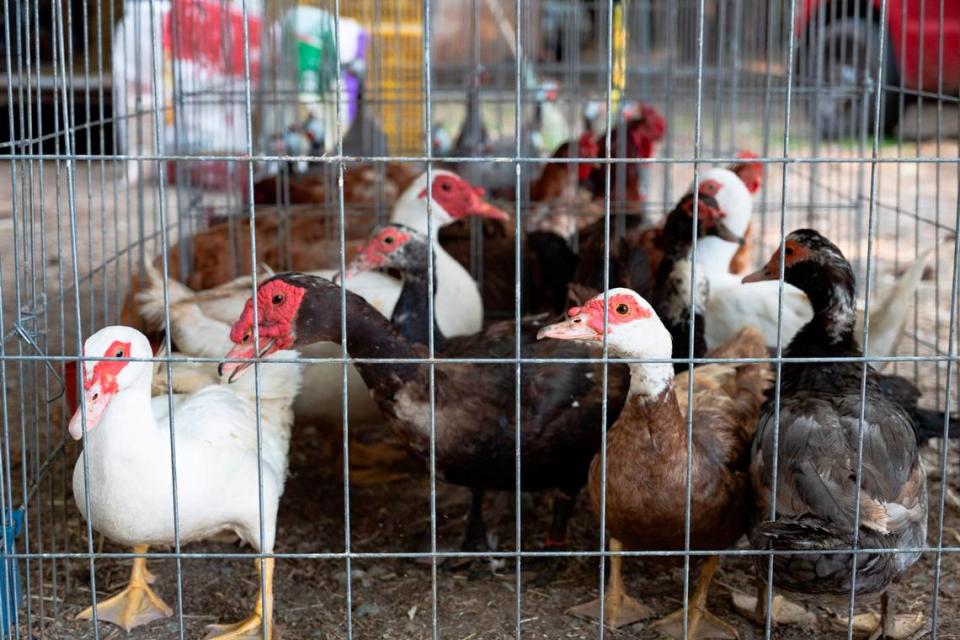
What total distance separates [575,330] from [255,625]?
1.16 metres

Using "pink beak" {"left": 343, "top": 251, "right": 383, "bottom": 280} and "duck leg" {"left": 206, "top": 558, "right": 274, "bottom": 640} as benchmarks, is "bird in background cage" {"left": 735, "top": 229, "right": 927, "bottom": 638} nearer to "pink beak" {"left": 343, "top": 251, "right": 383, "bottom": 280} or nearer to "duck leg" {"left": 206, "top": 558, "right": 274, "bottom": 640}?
"duck leg" {"left": 206, "top": 558, "right": 274, "bottom": 640}

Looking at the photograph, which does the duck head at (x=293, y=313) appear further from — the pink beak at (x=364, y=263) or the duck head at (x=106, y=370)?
the pink beak at (x=364, y=263)

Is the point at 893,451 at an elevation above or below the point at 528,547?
above

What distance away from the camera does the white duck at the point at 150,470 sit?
8.64 feet

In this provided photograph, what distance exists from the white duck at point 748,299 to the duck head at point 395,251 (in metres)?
1.11

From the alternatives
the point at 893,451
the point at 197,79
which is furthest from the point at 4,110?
the point at 893,451

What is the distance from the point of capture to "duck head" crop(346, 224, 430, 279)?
3.82m

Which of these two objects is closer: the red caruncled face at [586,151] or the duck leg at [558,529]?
the duck leg at [558,529]

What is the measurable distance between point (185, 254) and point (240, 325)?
203 cm

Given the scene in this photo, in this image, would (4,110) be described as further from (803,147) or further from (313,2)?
(803,147)

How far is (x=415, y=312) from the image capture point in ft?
12.4

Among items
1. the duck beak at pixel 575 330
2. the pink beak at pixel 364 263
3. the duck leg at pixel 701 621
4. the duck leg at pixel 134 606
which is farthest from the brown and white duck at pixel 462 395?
the duck leg at pixel 134 606

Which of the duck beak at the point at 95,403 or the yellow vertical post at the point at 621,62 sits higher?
the yellow vertical post at the point at 621,62

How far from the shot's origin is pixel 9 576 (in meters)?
2.78
